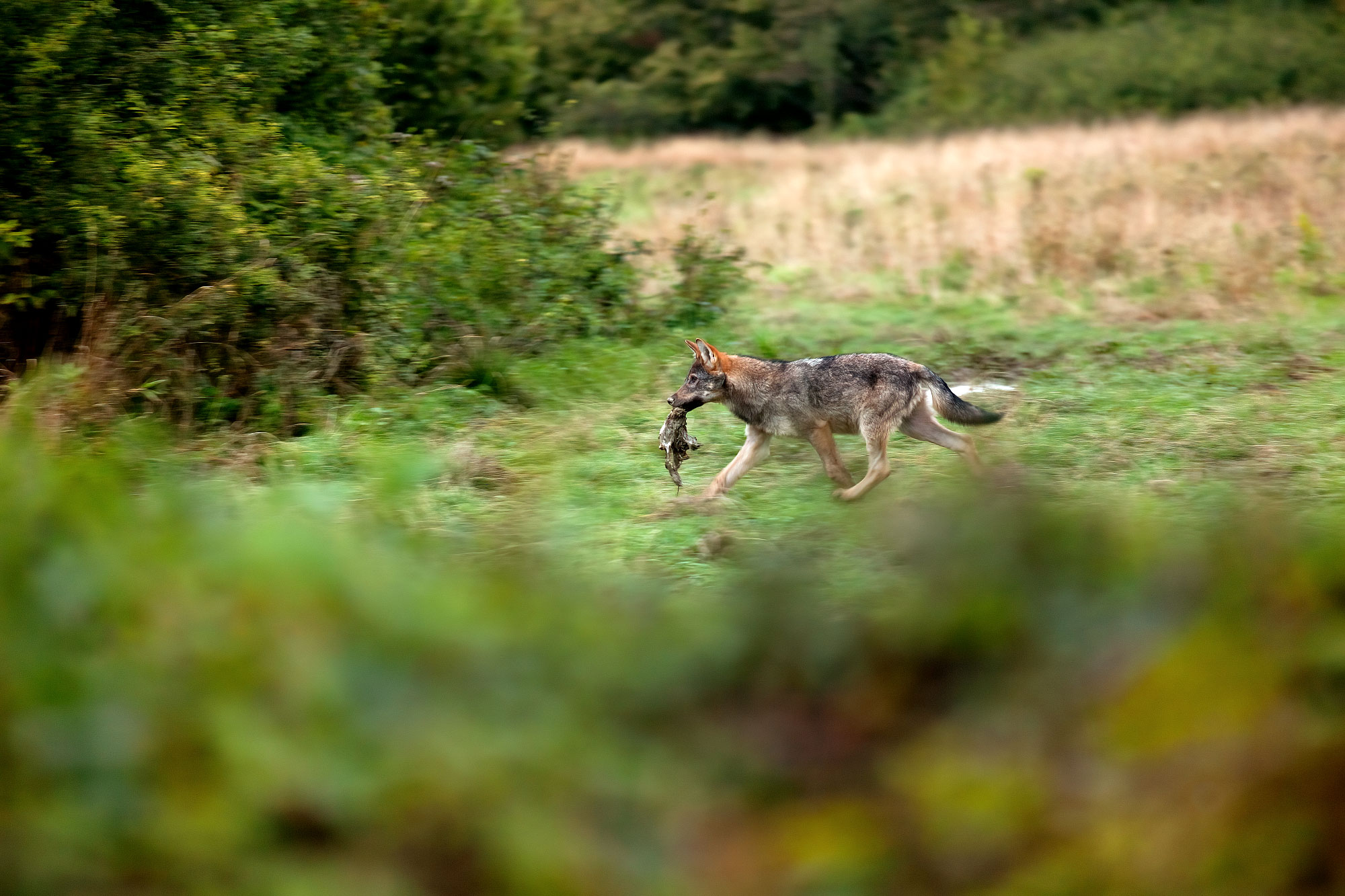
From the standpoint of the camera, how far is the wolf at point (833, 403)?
768cm

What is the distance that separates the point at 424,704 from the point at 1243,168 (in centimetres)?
2021

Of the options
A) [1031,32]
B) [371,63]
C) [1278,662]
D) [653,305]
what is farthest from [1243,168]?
[1031,32]

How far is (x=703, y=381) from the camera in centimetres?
796

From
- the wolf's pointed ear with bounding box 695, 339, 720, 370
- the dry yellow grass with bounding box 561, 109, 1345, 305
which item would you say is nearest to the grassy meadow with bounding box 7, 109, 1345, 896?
the wolf's pointed ear with bounding box 695, 339, 720, 370

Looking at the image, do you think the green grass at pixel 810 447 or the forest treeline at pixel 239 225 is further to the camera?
the forest treeline at pixel 239 225

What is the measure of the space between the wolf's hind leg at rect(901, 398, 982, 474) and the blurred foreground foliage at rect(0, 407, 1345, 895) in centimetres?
546

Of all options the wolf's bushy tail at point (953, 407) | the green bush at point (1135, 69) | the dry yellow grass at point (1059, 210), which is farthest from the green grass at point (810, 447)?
the green bush at point (1135, 69)

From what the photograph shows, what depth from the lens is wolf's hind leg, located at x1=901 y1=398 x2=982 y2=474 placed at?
7.80 m

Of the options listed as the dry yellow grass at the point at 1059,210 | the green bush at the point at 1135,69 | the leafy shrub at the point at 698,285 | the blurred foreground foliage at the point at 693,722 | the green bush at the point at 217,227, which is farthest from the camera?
the green bush at the point at 1135,69

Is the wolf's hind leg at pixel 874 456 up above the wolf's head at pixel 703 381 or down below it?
below

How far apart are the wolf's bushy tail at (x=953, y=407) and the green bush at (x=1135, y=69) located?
35327 millimetres

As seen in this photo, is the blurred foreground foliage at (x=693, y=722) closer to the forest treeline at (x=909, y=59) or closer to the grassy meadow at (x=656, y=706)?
the grassy meadow at (x=656, y=706)

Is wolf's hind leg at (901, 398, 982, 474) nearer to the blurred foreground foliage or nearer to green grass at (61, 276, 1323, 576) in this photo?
green grass at (61, 276, 1323, 576)

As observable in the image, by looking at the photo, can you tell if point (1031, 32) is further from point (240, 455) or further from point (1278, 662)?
point (1278, 662)
